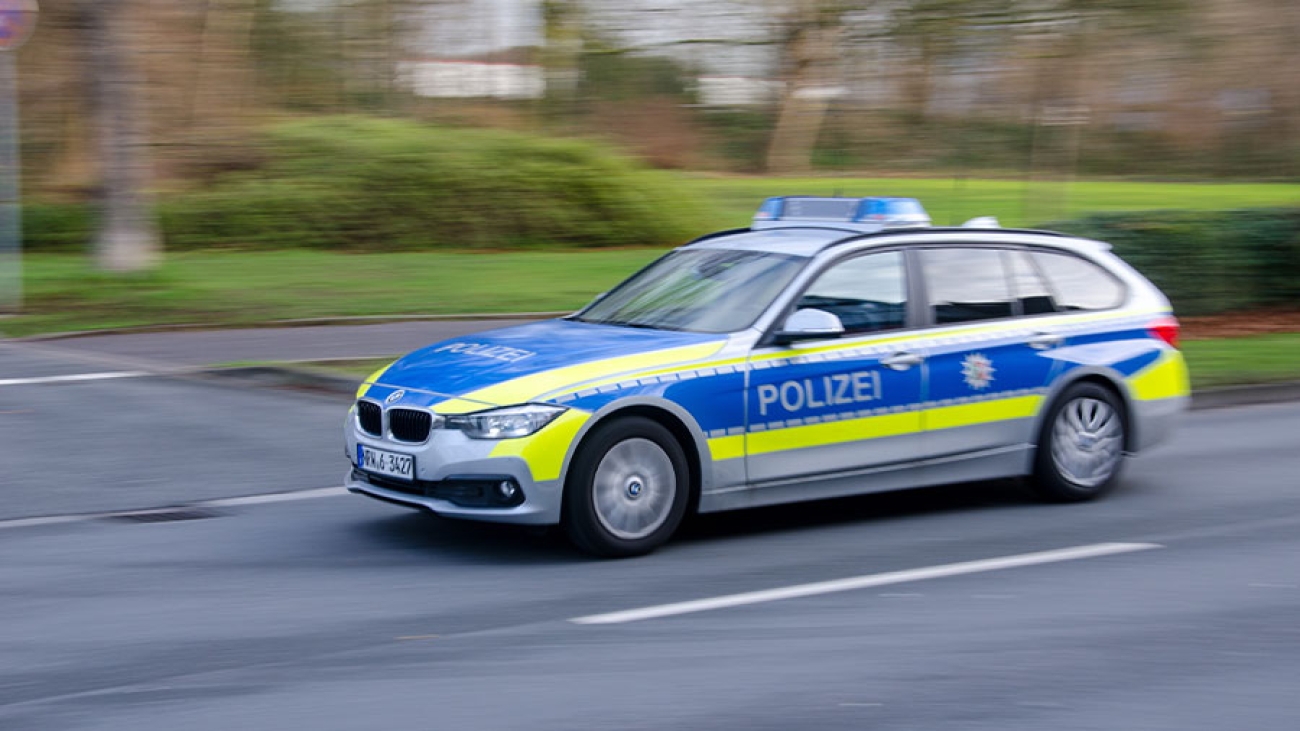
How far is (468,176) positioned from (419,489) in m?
17.8

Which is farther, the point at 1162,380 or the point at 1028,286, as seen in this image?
the point at 1162,380

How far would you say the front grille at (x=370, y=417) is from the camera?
7.37 meters

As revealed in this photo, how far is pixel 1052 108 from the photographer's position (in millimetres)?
21328

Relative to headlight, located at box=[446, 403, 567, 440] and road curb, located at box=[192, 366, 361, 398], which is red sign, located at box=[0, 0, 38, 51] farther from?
headlight, located at box=[446, 403, 567, 440]

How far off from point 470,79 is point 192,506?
1980 centimetres

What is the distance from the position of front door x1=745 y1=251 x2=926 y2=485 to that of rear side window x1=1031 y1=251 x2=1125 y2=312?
1118 millimetres

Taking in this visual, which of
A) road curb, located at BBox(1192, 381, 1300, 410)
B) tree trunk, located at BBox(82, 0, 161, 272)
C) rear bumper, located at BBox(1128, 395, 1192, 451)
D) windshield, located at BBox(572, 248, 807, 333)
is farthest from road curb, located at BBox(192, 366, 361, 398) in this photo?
road curb, located at BBox(1192, 381, 1300, 410)

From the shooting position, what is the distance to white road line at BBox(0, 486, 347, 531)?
26.7 ft

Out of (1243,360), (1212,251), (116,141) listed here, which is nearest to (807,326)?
(1243,360)

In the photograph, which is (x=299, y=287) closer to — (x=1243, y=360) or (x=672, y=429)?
(x=1243, y=360)

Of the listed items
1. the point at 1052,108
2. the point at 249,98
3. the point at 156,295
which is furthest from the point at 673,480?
the point at 249,98

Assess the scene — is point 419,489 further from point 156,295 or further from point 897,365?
point 156,295

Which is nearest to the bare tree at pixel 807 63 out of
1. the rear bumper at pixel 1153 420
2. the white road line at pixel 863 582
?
the rear bumper at pixel 1153 420

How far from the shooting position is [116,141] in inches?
694
